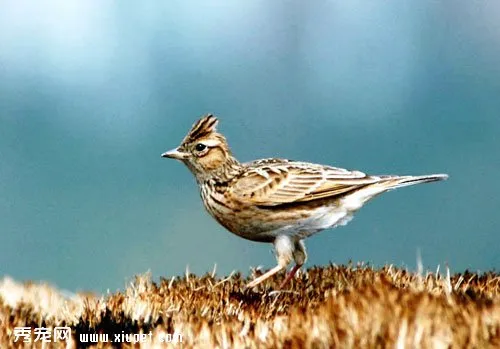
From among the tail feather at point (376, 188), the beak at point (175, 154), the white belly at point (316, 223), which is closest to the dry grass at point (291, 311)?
the white belly at point (316, 223)

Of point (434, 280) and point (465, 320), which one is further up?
point (434, 280)

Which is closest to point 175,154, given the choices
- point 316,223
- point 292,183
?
point 292,183

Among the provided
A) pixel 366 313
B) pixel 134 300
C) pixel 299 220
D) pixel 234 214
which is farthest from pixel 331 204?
pixel 366 313

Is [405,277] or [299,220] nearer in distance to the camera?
[299,220]

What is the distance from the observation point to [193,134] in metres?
8.18

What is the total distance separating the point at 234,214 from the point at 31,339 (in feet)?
7.46

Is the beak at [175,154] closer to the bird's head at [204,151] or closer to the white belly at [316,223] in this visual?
the bird's head at [204,151]

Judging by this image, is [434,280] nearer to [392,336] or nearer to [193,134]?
[193,134]

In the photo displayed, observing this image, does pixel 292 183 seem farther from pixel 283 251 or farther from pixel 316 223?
pixel 283 251

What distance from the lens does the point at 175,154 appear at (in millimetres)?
8148

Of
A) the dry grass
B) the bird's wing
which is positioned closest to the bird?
the bird's wing

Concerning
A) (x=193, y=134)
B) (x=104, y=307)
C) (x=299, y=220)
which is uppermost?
(x=193, y=134)

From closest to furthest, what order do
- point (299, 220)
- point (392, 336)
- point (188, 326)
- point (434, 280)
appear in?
point (392, 336)
point (188, 326)
point (299, 220)
point (434, 280)

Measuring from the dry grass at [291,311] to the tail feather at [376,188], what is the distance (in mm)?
749
